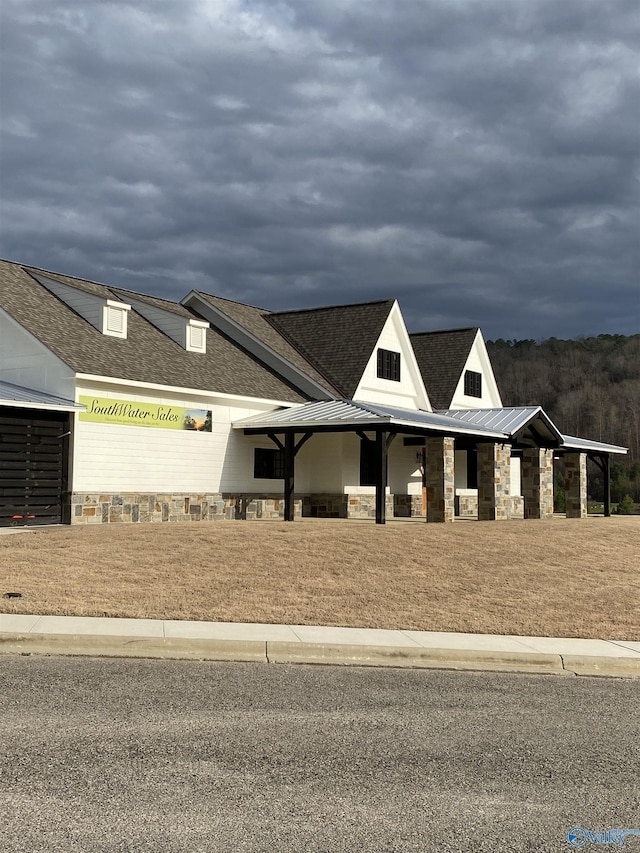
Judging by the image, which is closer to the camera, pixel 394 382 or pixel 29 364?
pixel 29 364

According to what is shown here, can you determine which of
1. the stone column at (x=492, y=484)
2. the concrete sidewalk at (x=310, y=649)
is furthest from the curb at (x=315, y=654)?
the stone column at (x=492, y=484)

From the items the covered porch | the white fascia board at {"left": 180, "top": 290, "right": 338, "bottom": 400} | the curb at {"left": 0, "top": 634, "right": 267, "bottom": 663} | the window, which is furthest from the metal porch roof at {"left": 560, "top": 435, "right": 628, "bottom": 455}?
the curb at {"left": 0, "top": 634, "right": 267, "bottom": 663}

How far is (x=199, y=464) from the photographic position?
27.6m

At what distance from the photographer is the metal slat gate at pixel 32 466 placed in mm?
22359

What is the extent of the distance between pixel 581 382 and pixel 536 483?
89022 millimetres

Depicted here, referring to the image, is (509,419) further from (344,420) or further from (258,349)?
→ (258,349)

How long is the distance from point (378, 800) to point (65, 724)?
290 cm

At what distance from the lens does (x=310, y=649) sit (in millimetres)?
10617

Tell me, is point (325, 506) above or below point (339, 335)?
below

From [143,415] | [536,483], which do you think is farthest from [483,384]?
[143,415]

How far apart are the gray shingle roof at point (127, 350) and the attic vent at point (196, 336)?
0.32 meters

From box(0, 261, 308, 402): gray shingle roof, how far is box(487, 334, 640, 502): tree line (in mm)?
75219

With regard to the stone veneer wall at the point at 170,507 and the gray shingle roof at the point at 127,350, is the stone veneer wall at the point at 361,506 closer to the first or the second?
the stone veneer wall at the point at 170,507

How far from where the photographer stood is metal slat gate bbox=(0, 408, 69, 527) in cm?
2236
